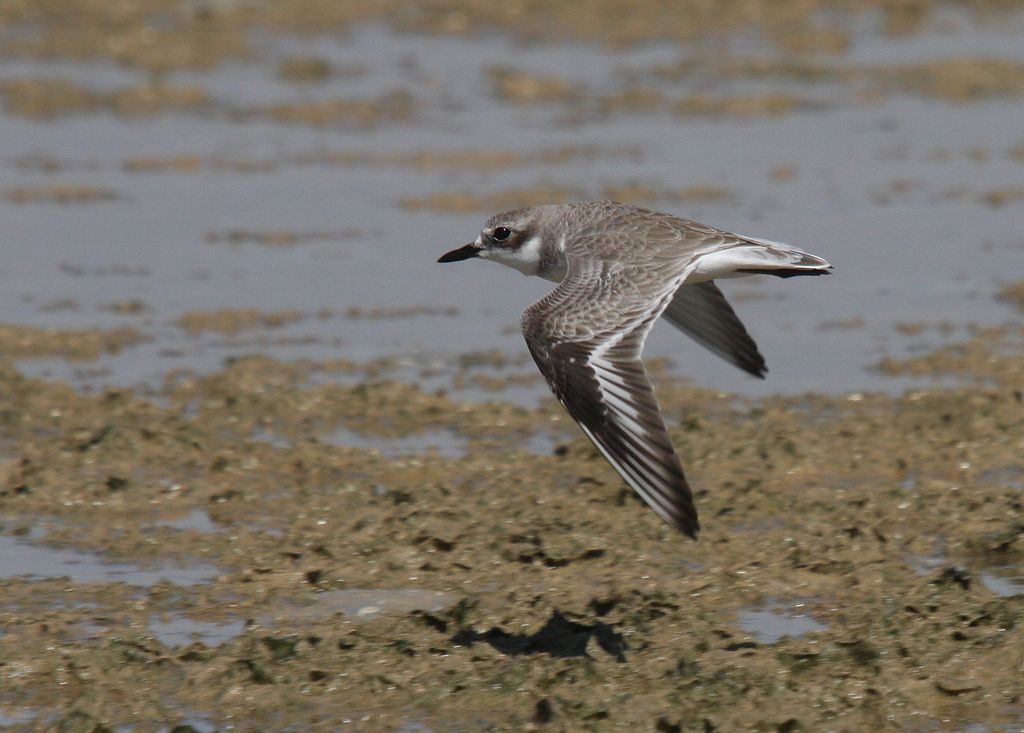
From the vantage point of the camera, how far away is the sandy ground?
6223 millimetres

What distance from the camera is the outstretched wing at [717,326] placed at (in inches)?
350

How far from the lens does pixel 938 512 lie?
8031 millimetres

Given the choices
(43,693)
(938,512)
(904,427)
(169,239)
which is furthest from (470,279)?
(43,693)

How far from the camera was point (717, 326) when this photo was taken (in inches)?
352

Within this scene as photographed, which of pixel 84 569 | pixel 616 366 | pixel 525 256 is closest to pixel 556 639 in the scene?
pixel 616 366

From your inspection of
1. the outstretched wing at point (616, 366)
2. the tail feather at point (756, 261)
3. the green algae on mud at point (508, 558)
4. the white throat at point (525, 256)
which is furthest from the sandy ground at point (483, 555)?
the tail feather at point (756, 261)

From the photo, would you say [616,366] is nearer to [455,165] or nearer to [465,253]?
[465,253]

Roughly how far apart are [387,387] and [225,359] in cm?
123

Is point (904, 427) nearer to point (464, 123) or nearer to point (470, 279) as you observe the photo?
point (470, 279)

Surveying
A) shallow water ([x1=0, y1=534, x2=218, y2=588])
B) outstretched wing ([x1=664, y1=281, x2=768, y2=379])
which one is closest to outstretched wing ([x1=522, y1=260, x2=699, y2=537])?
outstretched wing ([x1=664, y1=281, x2=768, y2=379])

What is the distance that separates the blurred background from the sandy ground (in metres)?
0.35

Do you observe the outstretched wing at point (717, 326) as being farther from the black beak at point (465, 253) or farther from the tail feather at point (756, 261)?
the black beak at point (465, 253)

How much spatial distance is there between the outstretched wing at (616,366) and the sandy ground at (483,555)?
564mm

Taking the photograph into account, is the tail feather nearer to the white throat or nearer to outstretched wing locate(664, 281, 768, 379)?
outstretched wing locate(664, 281, 768, 379)
